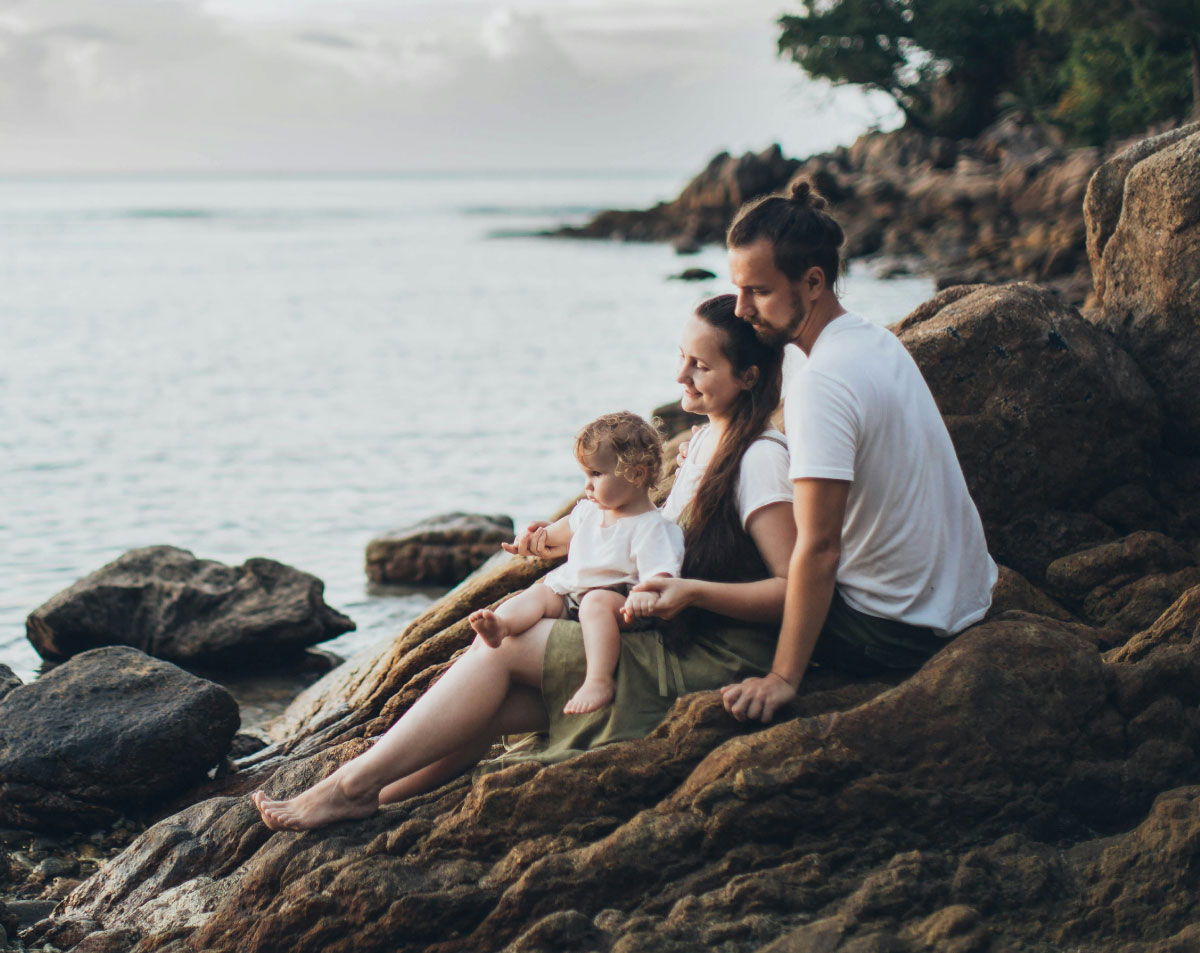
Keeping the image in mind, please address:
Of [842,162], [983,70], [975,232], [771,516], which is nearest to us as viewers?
[771,516]

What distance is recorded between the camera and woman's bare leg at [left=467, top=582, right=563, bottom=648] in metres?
3.93

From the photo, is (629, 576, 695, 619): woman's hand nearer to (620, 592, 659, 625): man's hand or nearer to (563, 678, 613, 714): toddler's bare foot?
(620, 592, 659, 625): man's hand

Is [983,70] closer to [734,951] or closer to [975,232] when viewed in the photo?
[975,232]

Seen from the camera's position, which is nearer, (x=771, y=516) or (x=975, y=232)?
(x=771, y=516)

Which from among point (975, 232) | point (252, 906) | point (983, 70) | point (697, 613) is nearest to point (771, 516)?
point (697, 613)

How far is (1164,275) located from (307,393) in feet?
59.6

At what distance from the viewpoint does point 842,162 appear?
53.8 meters

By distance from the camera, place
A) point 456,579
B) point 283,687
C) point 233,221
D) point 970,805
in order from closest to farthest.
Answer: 1. point 970,805
2. point 283,687
3. point 456,579
4. point 233,221

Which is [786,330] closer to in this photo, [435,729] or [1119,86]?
[435,729]

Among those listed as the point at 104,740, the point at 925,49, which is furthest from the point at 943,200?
the point at 104,740

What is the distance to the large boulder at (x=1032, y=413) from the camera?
16.9 feet

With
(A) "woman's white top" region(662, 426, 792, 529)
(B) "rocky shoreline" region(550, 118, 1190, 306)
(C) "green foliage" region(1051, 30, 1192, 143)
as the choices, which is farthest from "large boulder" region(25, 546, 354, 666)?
(C) "green foliage" region(1051, 30, 1192, 143)

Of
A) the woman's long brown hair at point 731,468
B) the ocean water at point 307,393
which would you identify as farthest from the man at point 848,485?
the ocean water at point 307,393

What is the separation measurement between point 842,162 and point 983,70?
7.35 m
